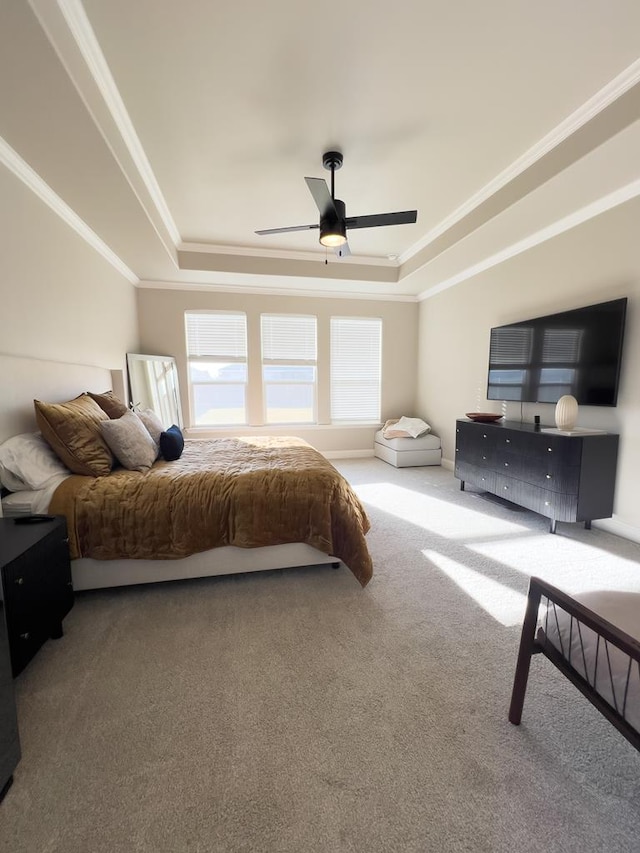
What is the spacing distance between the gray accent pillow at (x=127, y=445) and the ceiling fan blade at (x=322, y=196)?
2.07m

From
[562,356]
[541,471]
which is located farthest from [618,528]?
[562,356]

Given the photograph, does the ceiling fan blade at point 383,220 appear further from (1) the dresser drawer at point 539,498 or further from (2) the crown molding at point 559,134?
(1) the dresser drawer at point 539,498

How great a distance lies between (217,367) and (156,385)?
95 cm

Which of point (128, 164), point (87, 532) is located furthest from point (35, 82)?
point (87, 532)

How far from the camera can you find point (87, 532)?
1924 millimetres

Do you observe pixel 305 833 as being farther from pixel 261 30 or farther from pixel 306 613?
pixel 261 30

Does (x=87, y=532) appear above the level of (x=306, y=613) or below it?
above

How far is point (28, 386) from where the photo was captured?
225cm

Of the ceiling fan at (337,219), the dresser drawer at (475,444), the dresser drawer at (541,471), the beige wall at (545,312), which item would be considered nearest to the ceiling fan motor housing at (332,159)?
the ceiling fan at (337,219)

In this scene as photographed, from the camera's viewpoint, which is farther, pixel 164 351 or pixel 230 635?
pixel 164 351

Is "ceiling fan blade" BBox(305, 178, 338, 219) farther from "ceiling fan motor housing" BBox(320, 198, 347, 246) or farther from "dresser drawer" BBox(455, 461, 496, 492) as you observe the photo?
"dresser drawer" BBox(455, 461, 496, 492)

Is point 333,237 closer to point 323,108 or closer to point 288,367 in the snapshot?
point 323,108

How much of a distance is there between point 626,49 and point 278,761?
366 centimetres

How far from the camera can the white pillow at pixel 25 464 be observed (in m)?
1.91
